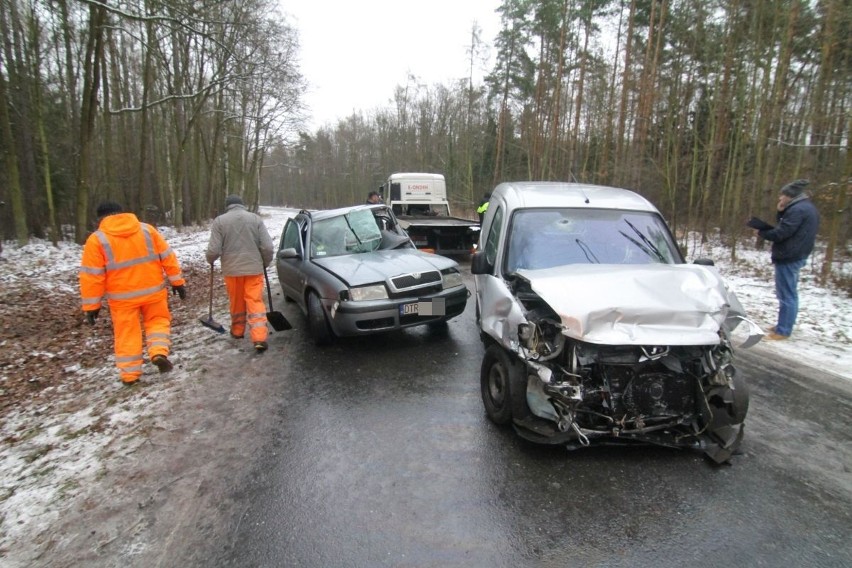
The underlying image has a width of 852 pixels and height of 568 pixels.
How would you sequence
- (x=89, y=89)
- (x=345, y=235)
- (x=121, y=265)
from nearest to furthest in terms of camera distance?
1. (x=121, y=265)
2. (x=345, y=235)
3. (x=89, y=89)

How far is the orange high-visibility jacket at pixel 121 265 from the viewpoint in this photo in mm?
4527

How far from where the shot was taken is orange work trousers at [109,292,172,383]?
4.71 metres

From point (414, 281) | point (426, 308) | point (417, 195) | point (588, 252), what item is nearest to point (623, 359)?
point (588, 252)

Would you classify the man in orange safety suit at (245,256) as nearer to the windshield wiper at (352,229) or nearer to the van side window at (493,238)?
the windshield wiper at (352,229)

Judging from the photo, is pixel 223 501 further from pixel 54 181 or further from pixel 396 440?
pixel 54 181

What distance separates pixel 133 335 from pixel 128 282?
562 mm

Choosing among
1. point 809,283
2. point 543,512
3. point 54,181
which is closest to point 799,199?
point 809,283

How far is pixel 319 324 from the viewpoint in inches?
221

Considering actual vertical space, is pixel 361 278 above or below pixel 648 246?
below

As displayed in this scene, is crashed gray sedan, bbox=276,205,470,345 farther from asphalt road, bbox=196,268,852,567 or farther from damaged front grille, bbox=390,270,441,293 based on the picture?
asphalt road, bbox=196,268,852,567

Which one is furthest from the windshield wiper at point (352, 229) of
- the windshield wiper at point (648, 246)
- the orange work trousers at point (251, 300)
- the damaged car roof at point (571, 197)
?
the windshield wiper at point (648, 246)

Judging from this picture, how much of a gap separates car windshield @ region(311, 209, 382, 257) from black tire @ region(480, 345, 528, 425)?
336 centimetres

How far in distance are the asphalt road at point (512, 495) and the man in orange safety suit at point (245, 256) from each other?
73.6 inches

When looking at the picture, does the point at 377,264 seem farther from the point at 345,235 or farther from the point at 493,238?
the point at 493,238
